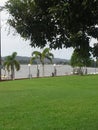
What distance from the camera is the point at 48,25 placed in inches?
381

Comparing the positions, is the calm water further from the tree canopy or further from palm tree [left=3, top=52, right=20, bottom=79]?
the tree canopy

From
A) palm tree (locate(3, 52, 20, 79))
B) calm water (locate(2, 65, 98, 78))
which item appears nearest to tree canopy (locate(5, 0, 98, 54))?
palm tree (locate(3, 52, 20, 79))

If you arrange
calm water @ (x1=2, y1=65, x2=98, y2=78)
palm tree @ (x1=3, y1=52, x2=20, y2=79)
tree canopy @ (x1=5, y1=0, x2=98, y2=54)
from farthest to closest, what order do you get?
calm water @ (x1=2, y1=65, x2=98, y2=78), palm tree @ (x1=3, y1=52, x2=20, y2=79), tree canopy @ (x1=5, y1=0, x2=98, y2=54)

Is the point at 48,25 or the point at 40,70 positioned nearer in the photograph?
the point at 48,25

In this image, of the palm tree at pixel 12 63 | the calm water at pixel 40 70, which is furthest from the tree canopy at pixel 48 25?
the calm water at pixel 40 70

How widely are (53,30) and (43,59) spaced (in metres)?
75.5

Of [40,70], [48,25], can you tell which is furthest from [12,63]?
[48,25]

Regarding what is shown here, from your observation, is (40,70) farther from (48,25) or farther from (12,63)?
(48,25)

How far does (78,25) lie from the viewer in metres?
9.43

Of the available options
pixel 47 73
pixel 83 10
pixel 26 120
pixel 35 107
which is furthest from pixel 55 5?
pixel 47 73

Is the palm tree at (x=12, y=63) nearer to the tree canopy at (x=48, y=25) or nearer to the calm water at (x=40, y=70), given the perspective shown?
the calm water at (x=40, y=70)

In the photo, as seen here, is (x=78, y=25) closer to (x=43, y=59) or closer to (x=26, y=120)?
(x=26, y=120)

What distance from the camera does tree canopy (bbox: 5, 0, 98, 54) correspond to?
30.5 ft

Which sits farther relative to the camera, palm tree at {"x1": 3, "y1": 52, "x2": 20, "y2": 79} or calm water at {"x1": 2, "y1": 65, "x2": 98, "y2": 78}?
calm water at {"x1": 2, "y1": 65, "x2": 98, "y2": 78}
